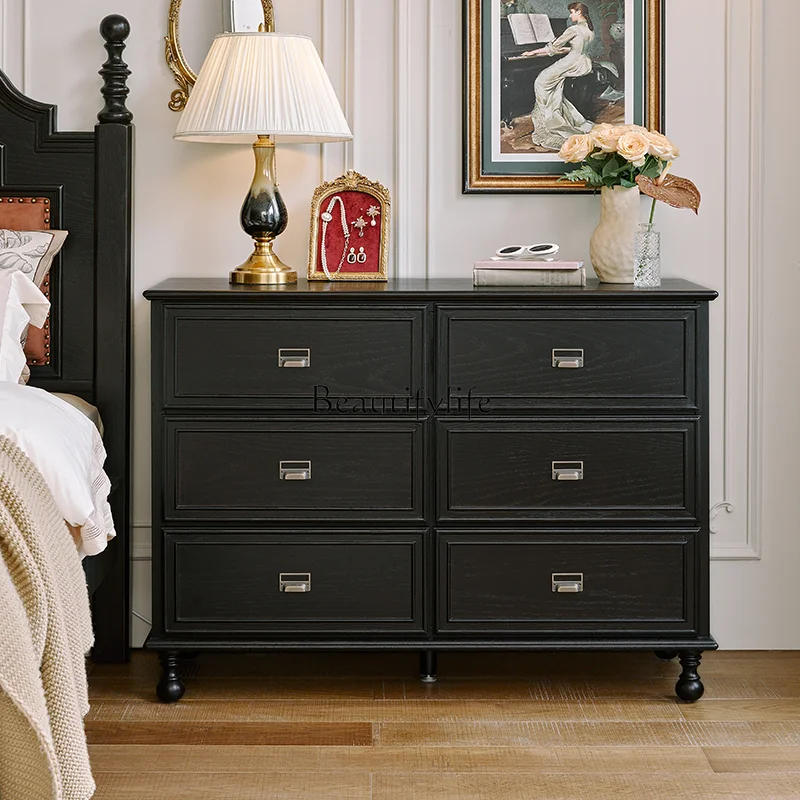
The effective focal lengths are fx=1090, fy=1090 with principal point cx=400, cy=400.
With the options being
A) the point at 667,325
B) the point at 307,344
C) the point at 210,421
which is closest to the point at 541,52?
the point at 667,325

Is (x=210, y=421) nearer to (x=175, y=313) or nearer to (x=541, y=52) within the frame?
(x=175, y=313)

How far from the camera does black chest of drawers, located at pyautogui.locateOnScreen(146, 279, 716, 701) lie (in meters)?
2.54

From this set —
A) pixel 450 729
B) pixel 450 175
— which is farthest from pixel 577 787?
pixel 450 175

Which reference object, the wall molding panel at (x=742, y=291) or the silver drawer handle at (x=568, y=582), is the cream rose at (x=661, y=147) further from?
the silver drawer handle at (x=568, y=582)

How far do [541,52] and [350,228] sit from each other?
69cm

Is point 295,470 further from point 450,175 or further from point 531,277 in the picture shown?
point 450,175

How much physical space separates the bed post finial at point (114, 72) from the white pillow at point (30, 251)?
341 mm

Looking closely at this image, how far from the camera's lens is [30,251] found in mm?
2709

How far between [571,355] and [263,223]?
83 cm

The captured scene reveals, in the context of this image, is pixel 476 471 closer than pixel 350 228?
Yes

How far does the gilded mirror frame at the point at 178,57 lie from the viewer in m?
Result: 2.86

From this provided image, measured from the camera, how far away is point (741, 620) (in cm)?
304

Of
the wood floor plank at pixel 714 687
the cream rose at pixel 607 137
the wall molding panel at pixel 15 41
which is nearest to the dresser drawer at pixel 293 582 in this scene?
the wood floor plank at pixel 714 687

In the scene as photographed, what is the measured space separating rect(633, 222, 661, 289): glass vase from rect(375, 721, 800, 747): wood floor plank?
3.43 feet
